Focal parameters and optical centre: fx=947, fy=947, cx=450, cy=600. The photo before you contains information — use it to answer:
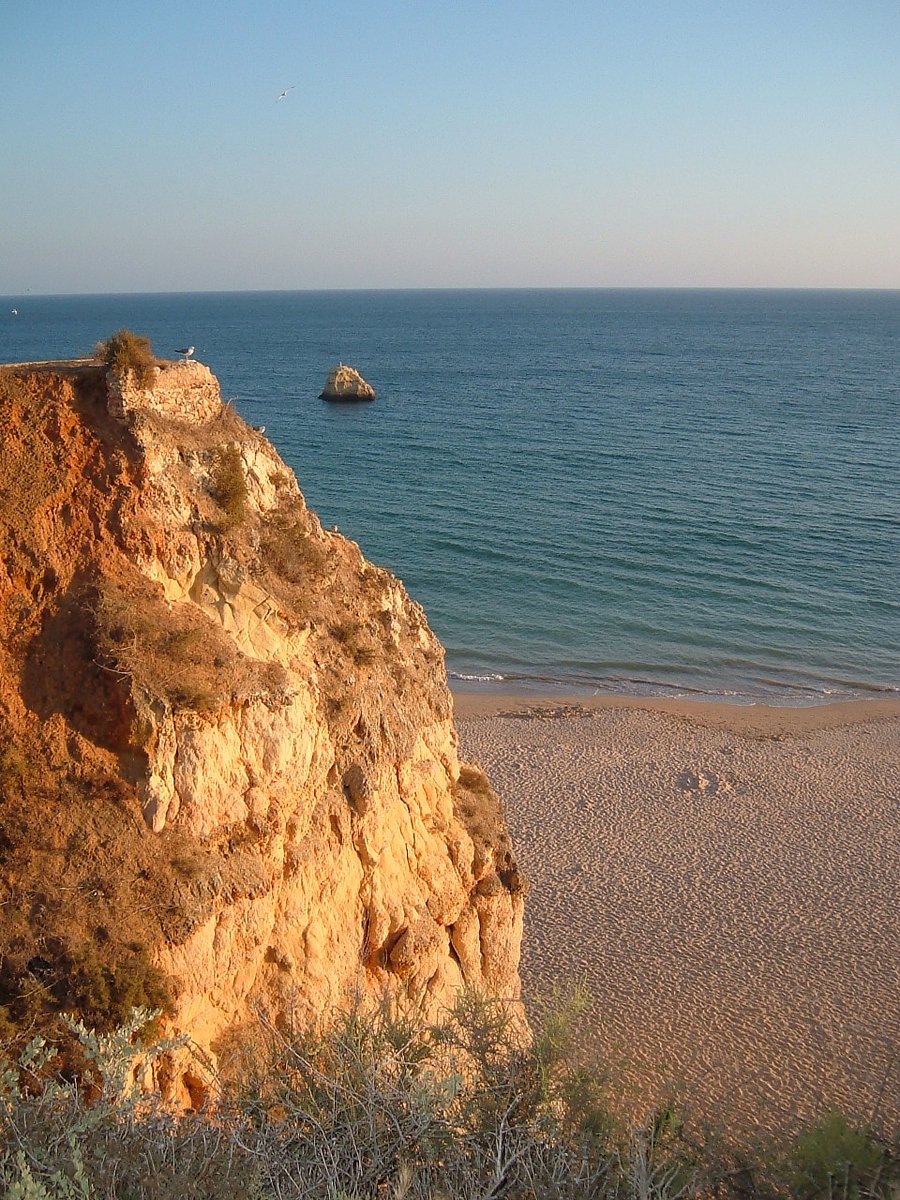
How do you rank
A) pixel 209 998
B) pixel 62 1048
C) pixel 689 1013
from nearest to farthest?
pixel 62 1048
pixel 209 998
pixel 689 1013

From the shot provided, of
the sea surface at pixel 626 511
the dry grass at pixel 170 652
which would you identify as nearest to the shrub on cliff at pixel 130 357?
the dry grass at pixel 170 652

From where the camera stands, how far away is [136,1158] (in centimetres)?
664

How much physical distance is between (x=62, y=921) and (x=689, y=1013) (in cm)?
1286

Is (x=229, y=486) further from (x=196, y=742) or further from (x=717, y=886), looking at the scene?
(x=717, y=886)

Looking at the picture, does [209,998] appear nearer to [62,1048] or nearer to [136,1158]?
[62,1048]

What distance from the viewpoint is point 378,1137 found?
7113 mm

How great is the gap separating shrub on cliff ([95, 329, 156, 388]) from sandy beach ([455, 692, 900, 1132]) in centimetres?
998

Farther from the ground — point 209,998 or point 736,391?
point 736,391

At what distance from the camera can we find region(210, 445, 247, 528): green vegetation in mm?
10852

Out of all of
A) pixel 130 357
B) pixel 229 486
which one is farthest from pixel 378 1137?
pixel 130 357

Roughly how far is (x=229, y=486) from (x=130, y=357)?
5.81 ft

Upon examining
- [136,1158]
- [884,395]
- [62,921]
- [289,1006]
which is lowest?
[289,1006]

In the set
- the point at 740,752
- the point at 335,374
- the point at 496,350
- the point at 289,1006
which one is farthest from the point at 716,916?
the point at 496,350

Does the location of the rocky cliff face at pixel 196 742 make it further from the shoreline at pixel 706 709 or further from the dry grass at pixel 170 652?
the shoreline at pixel 706 709
